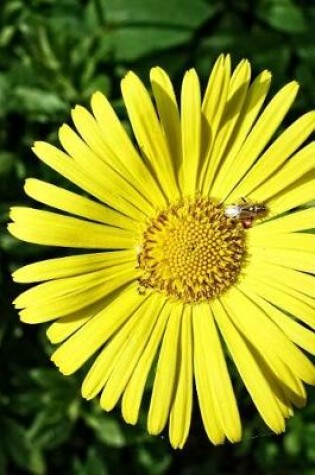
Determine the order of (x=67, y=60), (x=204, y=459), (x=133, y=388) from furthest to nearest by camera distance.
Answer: (x=204, y=459) < (x=67, y=60) < (x=133, y=388)

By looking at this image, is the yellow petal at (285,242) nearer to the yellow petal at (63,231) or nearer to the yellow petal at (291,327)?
the yellow petal at (291,327)

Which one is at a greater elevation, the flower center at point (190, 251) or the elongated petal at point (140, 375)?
the flower center at point (190, 251)

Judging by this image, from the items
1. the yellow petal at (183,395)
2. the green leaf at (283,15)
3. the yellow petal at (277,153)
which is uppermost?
the green leaf at (283,15)

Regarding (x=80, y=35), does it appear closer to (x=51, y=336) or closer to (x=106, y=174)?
(x=106, y=174)

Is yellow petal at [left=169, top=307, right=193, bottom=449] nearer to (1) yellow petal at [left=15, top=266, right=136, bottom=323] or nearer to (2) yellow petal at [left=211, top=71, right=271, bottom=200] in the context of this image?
(1) yellow petal at [left=15, top=266, right=136, bottom=323]

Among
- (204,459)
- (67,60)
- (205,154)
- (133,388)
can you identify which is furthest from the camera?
(204,459)

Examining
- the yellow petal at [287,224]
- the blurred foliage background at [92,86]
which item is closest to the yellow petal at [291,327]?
the yellow petal at [287,224]

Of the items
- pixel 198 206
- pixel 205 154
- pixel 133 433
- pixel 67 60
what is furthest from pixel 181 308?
pixel 67 60
